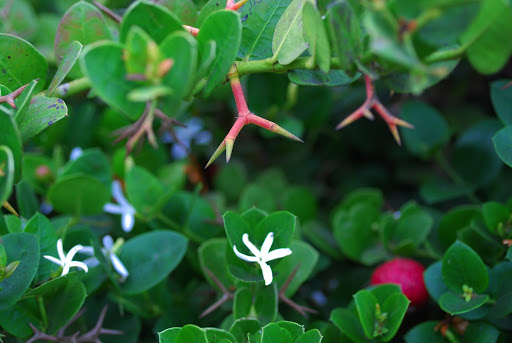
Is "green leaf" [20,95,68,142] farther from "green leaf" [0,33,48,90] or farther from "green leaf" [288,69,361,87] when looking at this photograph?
"green leaf" [288,69,361,87]

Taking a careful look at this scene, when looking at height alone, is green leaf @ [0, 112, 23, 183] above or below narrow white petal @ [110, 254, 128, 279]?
above

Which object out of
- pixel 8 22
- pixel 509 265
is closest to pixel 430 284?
pixel 509 265

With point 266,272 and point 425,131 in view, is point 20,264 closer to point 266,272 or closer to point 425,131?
point 266,272

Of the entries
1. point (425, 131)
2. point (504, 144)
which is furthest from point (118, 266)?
point (425, 131)

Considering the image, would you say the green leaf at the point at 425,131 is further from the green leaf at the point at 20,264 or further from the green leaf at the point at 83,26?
the green leaf at the point at 20,264

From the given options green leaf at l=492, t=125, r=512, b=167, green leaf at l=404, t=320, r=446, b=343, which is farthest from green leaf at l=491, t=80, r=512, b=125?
green leaf at l=404, t=320, r=446, b=343

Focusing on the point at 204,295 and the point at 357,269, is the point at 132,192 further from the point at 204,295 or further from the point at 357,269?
the point at 357,269
